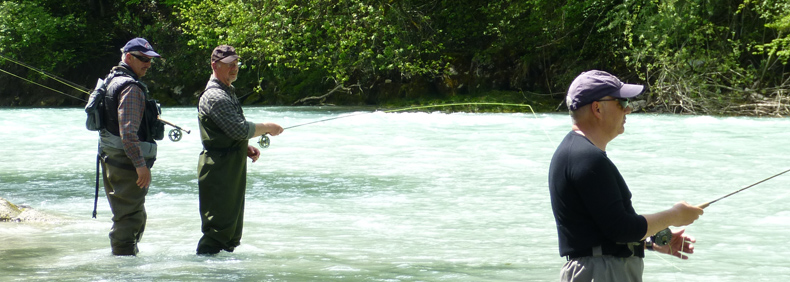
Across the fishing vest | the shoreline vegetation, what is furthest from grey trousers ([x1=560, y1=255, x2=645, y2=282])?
the shoreline vegetation

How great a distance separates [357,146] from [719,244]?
7809mm

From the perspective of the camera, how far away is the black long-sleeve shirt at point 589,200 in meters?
2.48

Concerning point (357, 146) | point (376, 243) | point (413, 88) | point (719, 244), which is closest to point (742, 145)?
point (357, 146)

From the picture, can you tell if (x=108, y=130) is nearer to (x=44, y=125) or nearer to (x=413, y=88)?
(x=44, y=125)

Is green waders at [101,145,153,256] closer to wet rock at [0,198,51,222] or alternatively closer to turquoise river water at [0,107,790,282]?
turquoise river water at [0,107,790,282]

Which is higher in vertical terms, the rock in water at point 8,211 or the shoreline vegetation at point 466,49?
the shoreline vegetation at point 466,49

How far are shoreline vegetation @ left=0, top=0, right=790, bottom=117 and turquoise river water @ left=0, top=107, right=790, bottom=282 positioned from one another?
2019mm

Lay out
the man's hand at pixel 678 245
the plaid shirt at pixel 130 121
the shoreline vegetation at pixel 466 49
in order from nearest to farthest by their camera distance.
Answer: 1. the man's hand at pixel 678 245
2. the plaid shirt at pixel 130 121
3. the shoreline vegetation at pixel 466 49

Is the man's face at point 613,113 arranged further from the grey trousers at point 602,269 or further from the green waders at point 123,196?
the green waders at point 123,196

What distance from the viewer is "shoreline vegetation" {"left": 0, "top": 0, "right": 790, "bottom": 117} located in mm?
17062

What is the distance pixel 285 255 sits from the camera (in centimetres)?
572

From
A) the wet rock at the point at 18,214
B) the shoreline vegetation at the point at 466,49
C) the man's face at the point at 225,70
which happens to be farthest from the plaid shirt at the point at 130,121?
the shoreline vegetation at the point at 466,49

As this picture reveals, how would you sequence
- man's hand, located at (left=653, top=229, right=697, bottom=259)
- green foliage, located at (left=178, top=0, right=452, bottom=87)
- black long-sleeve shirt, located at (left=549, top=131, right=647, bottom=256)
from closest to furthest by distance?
black long-sleeve shirt, located at (left=549, top=131, right=647, bottom=256), man's hand, located at (left=653, top=229, right=697, bottom=259), green foliage, located at (left=178, top=0, right=452, bottom=87)

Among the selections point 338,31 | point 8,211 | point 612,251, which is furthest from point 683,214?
point 338,31
